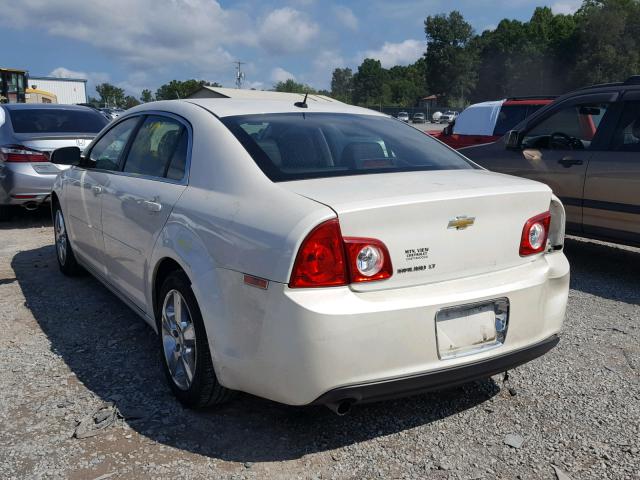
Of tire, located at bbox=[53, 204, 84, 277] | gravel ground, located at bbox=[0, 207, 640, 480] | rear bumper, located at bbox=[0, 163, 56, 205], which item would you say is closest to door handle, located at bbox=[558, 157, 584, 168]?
gravel ground, located at bbox=[0, 207, 640, 480]

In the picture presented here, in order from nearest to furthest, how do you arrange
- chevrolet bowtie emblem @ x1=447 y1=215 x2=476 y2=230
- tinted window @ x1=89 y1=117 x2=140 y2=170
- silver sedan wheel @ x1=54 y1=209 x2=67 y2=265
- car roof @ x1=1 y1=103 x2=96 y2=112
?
chevrolet bowtie emblem @ x1=447 y1=215 x2=476 y2=230
tinted window @ x1=89 y1=117 x2=140 y2=170
silver sedan wheel @ x1=54 y1=209 x2=67 y2=265
car roof @ x1=1 y1=103 x2=96 y2=112

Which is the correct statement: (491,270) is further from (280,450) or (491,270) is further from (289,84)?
(289,84)

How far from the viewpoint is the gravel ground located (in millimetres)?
2658

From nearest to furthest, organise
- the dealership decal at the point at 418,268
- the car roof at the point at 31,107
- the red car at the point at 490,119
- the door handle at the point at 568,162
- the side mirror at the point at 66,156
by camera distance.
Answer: the dealership decal at the point at 418,268, the side mirror at the point at 66,156, the door handle at the point at 568,162, the car roof at the point at 31,107, the red car at the point at 490,119

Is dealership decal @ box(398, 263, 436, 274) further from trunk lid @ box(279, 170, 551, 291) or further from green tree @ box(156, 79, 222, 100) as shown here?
green tree @ box(156, 79, 222, 100)

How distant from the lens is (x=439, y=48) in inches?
4053

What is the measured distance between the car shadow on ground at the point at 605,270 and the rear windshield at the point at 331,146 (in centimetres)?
255

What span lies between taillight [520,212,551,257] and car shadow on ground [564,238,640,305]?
2527mm

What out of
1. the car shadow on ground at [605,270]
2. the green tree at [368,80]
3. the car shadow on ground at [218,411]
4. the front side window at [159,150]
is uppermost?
the green tree at [368,80]

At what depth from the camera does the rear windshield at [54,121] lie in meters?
8.29

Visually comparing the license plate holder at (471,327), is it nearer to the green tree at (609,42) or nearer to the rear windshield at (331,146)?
the rear windshield at (331,146)

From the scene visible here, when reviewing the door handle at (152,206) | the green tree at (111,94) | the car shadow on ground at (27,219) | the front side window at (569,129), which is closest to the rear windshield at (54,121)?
the car shadow on ground at (27,219)

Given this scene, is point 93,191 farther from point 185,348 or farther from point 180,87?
point 180,87

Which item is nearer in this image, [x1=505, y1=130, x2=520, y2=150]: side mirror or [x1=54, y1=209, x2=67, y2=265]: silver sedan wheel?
[x1=54, y1=209, x2=67, y2=265]: silver sedan wheel
